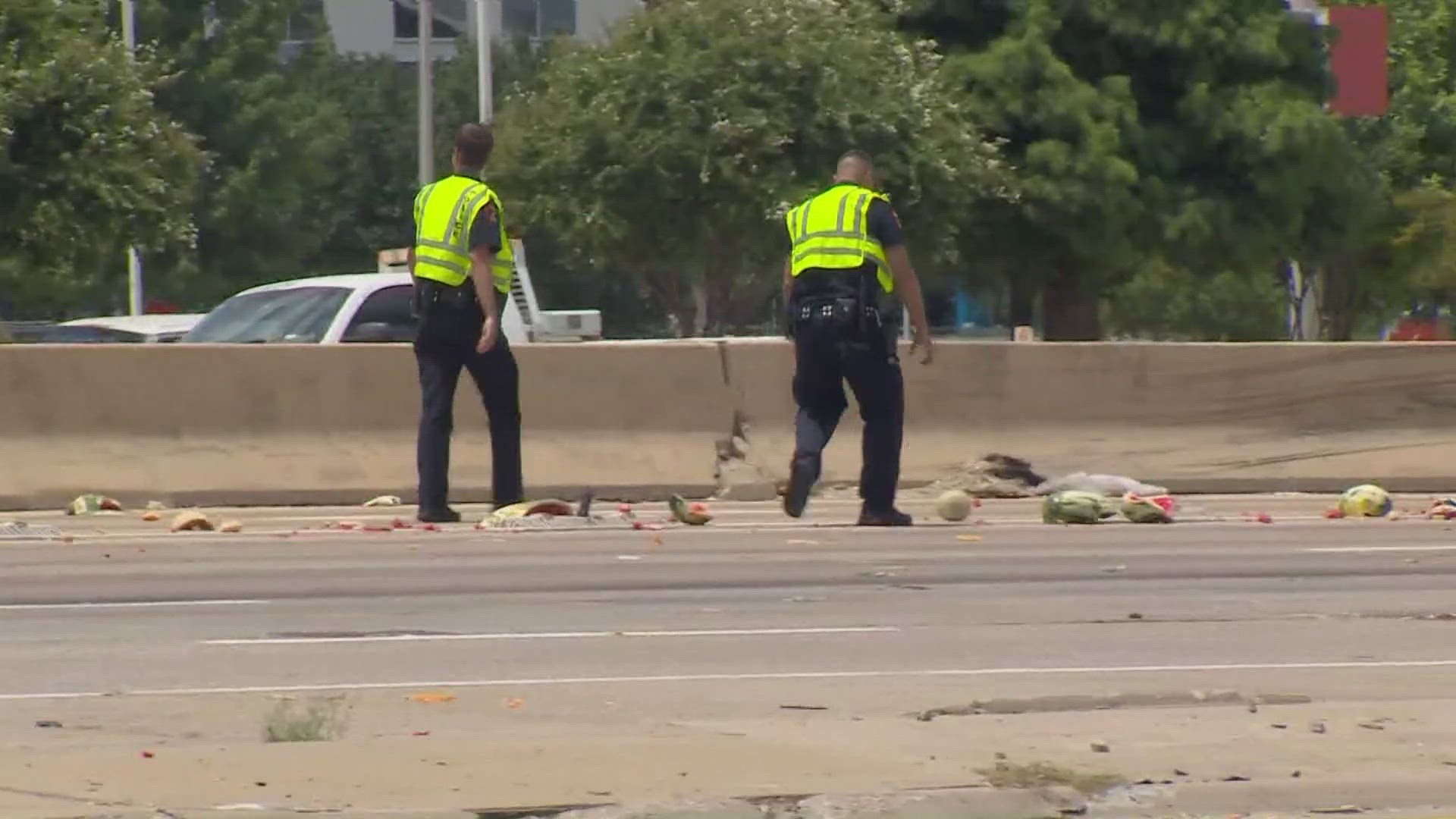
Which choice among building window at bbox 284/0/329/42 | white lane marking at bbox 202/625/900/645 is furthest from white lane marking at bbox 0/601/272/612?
building window at bbox 284/0/329/42

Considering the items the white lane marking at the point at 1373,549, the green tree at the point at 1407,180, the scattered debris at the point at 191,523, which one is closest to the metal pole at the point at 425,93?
the green tree at the point at 1407,180

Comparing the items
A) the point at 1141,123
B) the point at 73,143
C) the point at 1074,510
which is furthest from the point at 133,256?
the point at 1074,510

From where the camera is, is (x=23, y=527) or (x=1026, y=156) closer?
(x=23, y=527)

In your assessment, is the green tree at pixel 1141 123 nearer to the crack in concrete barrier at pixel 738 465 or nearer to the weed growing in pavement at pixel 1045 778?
the crack in concrete barrier at pixel 738 465

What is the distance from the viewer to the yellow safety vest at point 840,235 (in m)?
12.4

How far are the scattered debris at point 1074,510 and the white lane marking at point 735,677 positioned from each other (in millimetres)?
4987

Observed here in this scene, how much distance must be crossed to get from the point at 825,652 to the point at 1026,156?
24.1m

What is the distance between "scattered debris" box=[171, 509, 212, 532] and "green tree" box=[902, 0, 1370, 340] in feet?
65.7

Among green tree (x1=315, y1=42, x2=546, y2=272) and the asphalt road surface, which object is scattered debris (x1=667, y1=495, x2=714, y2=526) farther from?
green tree (x1=315, y1=42, x2=546, y2=272)

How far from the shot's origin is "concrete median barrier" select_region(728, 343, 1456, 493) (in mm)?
14953

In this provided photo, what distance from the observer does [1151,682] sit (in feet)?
26.2

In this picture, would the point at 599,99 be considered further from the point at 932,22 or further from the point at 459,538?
the point at 459,538

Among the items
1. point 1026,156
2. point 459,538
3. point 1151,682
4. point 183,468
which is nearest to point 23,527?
point 183,468

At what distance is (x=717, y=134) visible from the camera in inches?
1090
